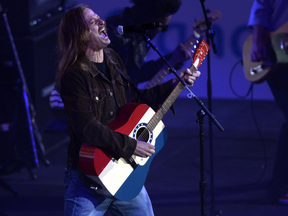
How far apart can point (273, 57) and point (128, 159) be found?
2462 millimetres

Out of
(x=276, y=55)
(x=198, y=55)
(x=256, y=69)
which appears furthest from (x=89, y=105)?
(x=256, y=69)

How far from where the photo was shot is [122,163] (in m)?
2.65

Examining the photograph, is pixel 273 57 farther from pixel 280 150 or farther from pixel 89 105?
pixel 89 105

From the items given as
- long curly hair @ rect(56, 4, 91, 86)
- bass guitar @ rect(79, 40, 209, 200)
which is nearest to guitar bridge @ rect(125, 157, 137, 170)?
bass guitar @ rect(79, 40, 209, 200)

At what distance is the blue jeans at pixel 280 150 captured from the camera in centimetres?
450

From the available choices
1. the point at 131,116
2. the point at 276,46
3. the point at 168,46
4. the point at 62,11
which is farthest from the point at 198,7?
the point at 131,116

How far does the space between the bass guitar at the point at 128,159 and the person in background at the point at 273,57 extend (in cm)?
185

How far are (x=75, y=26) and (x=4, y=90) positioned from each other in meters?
3.38

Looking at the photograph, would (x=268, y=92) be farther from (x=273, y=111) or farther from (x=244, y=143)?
→ (x=244, y=143)

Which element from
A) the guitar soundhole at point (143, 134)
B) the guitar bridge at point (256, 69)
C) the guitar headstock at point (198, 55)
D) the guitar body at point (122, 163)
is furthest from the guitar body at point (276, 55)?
the guitar soundhole at point (143, 134)

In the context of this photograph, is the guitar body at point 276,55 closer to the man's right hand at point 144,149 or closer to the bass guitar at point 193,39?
the bass guitar at point 193,39

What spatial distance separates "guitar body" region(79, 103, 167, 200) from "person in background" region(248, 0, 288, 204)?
82.0 inches

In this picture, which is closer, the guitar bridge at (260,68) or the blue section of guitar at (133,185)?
the blue section of guitar at (133,185)

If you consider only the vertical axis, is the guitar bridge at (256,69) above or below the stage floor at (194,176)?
above
